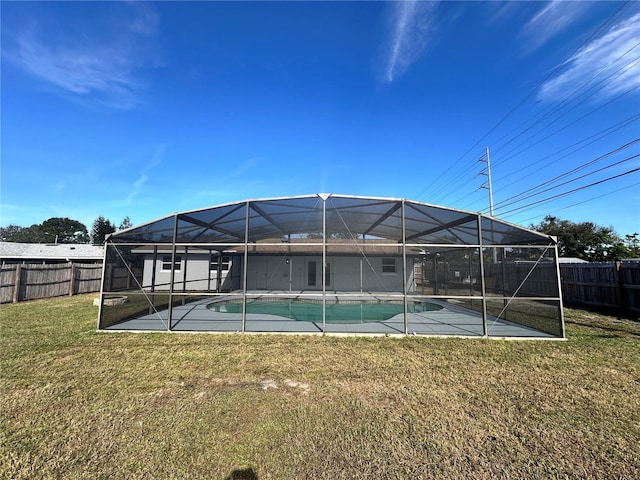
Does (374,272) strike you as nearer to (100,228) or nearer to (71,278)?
Result: (71,278)

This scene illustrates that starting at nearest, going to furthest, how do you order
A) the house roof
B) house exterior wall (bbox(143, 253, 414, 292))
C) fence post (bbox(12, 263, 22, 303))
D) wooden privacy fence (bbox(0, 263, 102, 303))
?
1. wooden privacy fence (bbox(0, 263, 102, 303))
2. fence post (bbox(12, 263, 22, 303))
3. house exterior wall (bbox(143, 253, 414, 292))
4. the house roof

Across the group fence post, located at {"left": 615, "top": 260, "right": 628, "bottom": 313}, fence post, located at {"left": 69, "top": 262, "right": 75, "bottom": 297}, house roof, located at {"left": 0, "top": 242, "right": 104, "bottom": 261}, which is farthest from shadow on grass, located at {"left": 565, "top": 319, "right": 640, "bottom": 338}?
house roof, located at {"left": 0, "top": 242, "right": 104, "bottom": 261}

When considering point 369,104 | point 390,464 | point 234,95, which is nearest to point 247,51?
point 234,95

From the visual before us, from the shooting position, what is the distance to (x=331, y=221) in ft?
33.7

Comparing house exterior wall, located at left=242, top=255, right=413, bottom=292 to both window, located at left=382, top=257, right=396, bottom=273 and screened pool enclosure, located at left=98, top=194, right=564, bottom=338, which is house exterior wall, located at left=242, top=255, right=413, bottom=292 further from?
screened pool enclosure, located at left=98, top=194, right=564, bottom=338

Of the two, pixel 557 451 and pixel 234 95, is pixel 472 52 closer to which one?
pixel 234 95

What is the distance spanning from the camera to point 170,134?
12812 mm

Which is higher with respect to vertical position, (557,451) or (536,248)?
(536,248)

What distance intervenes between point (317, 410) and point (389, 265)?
16.4 meters

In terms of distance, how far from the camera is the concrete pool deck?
7246 mm

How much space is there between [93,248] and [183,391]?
28324mm

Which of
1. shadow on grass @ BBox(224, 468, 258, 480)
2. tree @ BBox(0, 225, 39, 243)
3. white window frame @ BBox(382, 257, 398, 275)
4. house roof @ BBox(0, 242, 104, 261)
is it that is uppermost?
tree @ BBox(0, 225, 39, 243)

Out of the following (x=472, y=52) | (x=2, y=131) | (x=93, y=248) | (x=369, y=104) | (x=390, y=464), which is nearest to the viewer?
(x=390, y=464)

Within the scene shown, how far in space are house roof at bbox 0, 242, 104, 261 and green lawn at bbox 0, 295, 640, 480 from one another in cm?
2099
